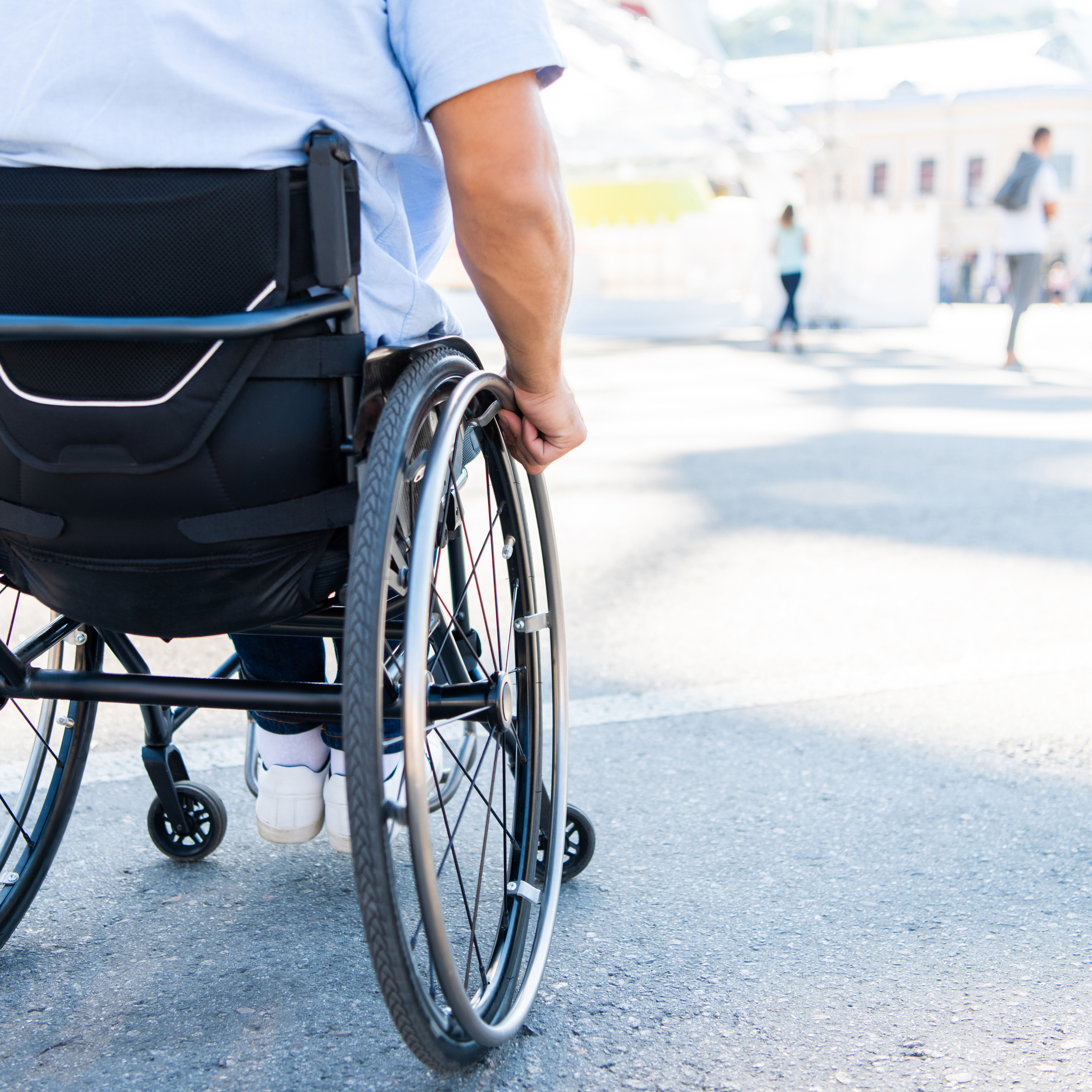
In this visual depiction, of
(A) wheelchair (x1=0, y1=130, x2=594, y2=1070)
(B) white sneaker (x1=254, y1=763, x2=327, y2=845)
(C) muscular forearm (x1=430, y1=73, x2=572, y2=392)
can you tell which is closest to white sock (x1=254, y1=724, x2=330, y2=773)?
(B) white sneaker (x1=254, y1=763, x2=327, y2=845)

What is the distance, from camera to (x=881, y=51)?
54281mm

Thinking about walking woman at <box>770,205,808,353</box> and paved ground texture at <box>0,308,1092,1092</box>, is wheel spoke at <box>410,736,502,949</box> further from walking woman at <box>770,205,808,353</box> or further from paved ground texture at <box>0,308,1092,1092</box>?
walking woman at <box>770,205,808,353</box>

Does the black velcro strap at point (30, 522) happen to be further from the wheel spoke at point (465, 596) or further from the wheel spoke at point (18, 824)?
the wheel spoke at point (18, 824)

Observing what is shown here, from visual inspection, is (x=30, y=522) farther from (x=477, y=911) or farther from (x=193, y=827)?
(x=193, y=827)

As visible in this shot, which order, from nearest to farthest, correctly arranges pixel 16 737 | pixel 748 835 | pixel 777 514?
pixel 748 835 < pixel 16 737 < pixel 777 514

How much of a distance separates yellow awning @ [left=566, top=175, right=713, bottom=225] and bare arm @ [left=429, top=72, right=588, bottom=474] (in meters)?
20.0

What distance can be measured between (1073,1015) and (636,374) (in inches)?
361

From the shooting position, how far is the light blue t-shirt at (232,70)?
4.21 feet

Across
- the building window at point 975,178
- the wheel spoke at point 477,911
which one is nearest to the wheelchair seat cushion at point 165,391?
the wheel spoke at point 477,911

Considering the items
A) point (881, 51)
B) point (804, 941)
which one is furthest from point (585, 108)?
point (881, 51)

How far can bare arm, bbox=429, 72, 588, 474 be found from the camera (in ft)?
4.50

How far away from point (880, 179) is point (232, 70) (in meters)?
55.1

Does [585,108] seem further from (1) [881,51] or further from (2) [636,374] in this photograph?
(1) [881,51]

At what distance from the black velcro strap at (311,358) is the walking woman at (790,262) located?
1212cm
